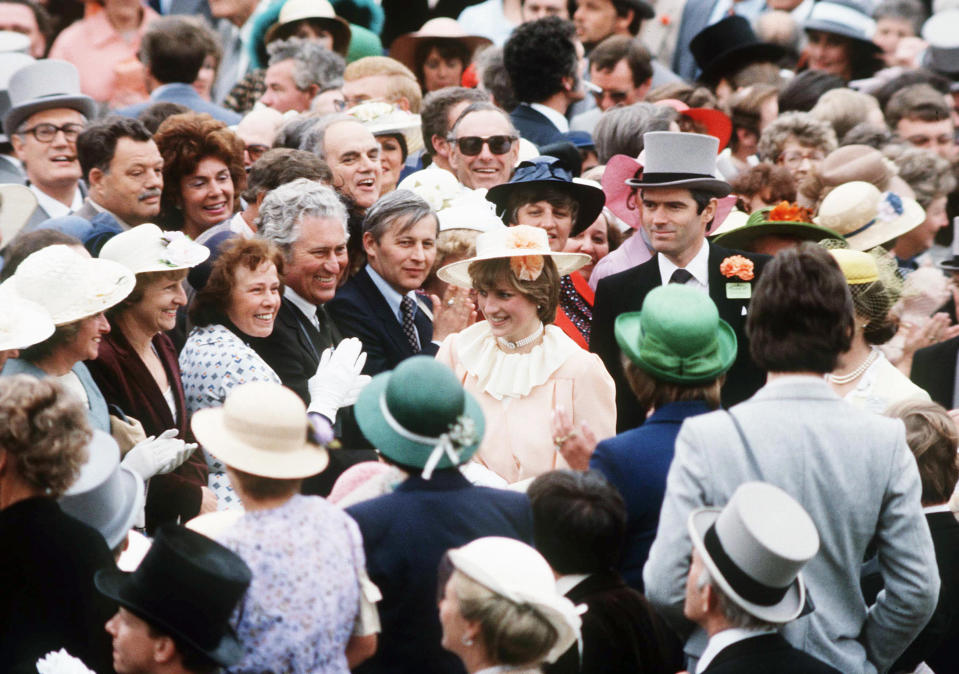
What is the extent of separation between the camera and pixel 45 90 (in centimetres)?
717

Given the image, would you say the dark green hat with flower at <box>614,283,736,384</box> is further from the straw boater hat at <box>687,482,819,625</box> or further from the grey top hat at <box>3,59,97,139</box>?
the grey top hat at <box>3,59,97,139</box>

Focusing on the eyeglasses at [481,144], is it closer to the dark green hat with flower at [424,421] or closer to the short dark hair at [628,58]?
the short dark hair at [628,58]

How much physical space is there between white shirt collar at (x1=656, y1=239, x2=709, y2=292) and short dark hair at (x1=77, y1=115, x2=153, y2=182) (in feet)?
8.01

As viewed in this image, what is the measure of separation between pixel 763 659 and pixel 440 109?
4907 millimetres

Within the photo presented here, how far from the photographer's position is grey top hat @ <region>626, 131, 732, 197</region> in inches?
221

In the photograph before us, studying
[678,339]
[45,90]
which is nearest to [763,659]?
[678,339]

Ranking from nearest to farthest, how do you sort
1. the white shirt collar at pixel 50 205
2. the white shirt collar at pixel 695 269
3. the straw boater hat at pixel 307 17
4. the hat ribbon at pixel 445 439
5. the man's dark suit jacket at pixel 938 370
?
the hat ribbon at pixel 445 439
the white shirt collar at pixel 695 269
the man's dark suit jacket at pixel 938 370
the white shirt collar at pixel 50 205
the straw boater hat at pixel 307 17

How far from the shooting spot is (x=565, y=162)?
669 centimetres

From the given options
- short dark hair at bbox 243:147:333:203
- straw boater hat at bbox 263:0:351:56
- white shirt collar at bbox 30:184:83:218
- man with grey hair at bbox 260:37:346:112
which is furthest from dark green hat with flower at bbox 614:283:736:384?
straw boater hat at bbox 263:0:351:56

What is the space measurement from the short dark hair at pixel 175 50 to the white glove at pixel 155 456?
163 inches

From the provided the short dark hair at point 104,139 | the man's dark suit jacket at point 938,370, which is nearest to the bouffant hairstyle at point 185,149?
the short dark hair at point 104,139

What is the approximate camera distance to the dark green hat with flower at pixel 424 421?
11.7 feet

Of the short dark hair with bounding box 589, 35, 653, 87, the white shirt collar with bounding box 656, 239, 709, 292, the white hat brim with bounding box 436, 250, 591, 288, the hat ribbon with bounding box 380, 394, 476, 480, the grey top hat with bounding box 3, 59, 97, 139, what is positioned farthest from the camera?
the short dark hair with bounding box 589, 35, 653, 87

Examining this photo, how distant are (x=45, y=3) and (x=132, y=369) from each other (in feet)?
22.7
